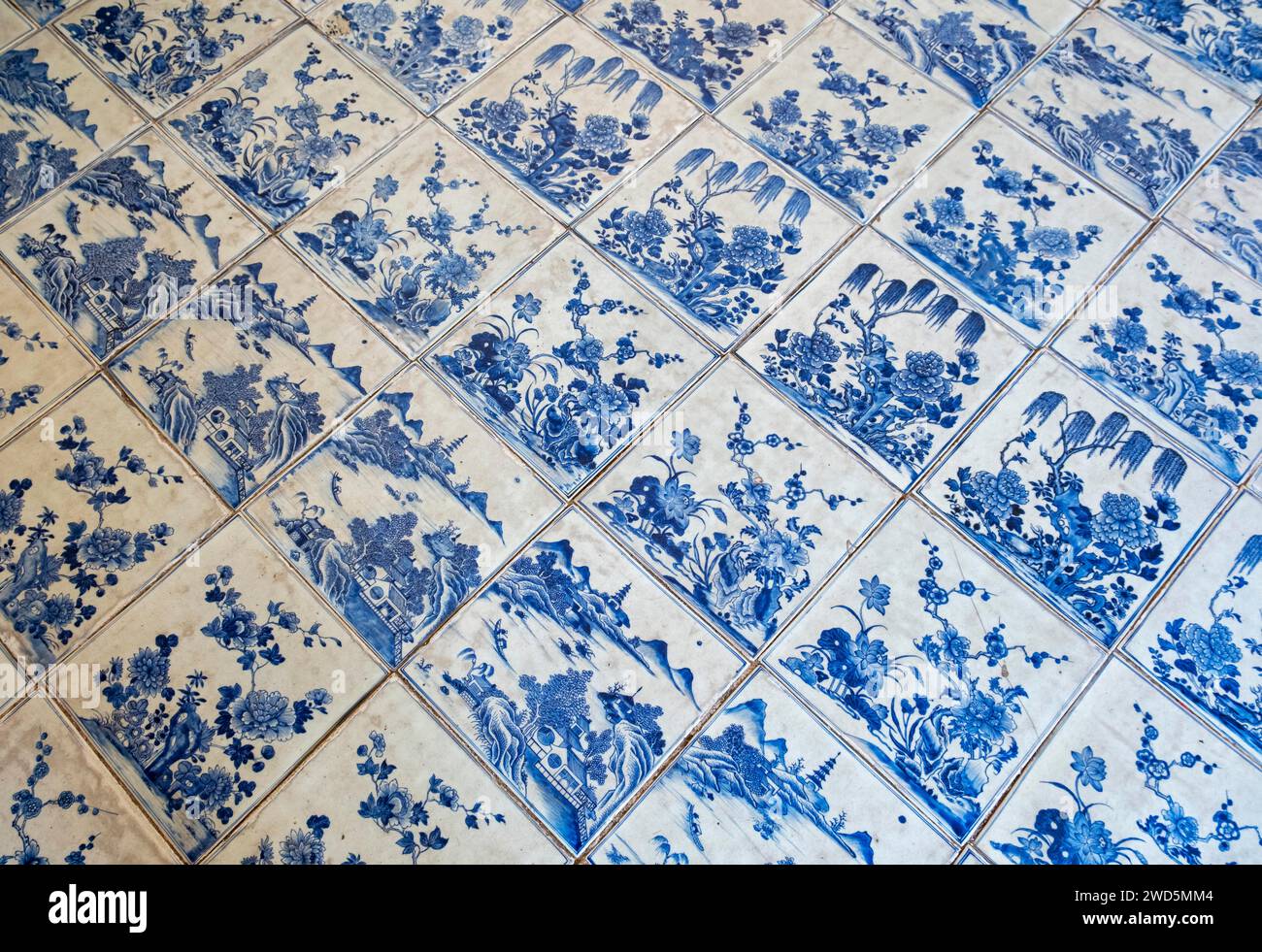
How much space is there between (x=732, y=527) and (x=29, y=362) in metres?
0.86

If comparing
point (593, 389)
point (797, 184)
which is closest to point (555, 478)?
point (593, 389)

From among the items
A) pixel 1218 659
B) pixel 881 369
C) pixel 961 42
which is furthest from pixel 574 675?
pixel 961 42

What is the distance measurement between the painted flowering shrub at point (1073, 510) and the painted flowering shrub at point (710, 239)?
0.34 meters

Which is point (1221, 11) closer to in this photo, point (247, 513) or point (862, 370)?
point (862, 370)

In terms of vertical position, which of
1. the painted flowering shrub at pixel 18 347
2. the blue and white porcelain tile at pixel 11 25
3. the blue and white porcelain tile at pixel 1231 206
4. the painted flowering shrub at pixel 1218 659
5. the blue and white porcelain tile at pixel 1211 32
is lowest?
the painted flowering shrub at pixel 18 347

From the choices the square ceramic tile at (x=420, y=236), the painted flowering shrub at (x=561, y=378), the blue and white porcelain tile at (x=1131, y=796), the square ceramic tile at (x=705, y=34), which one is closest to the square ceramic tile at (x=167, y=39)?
the square ceramic tile at (x=420, y=236)

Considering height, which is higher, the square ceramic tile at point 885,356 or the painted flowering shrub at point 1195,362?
the painted flowering shrub at point 1195,362

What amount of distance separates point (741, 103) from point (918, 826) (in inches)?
36.8

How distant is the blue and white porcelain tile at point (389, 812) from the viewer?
1.07 meters

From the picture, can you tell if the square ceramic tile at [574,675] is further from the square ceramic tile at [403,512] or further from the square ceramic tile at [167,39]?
the square ceramic tile at [167,39]

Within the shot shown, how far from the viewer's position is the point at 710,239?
135cm

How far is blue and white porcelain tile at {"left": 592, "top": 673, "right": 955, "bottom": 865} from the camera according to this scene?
42.1 inches

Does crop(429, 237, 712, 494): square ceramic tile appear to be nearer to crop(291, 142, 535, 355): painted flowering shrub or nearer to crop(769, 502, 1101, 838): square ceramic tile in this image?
crop(291, 142, 535, 355): painted flowering shrub

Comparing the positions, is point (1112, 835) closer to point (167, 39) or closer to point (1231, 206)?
point (1231, 206)
